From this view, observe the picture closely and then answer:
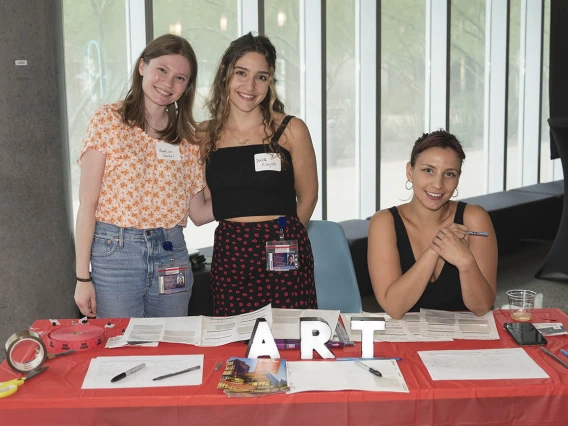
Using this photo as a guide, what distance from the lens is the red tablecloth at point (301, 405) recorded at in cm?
176

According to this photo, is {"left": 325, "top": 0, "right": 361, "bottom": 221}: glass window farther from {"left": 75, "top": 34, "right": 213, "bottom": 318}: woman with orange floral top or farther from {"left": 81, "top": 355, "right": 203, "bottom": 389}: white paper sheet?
{"left": 81, "top": 355, "right": 203, "bottom": 389}: white paper sheet

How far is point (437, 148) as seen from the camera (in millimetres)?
2561

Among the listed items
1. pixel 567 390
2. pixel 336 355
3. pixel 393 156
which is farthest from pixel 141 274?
pixel 393 156

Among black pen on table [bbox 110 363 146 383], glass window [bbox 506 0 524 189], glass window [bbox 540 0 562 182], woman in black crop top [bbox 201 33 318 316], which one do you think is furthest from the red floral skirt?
glass window [bbox 540 0 562 182]

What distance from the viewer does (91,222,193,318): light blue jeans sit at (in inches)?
101

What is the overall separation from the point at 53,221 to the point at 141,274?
3.72 feet

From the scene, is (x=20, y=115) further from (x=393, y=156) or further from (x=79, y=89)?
(x=393, y=156)

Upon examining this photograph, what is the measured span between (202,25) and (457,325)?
3265mm

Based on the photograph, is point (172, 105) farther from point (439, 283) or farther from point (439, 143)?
point (439, 283)

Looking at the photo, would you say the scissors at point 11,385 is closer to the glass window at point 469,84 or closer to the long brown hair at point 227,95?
the long brown hair at point 227,95

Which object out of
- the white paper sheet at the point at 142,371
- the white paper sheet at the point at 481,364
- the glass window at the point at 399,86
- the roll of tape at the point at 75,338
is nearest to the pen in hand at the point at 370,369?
the white paper sheet at the point at 481,364

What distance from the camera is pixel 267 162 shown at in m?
2.74

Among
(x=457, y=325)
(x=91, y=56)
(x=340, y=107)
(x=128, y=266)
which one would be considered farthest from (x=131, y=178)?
(x=340, y=107)

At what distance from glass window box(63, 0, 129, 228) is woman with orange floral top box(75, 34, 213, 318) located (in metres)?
1.83
